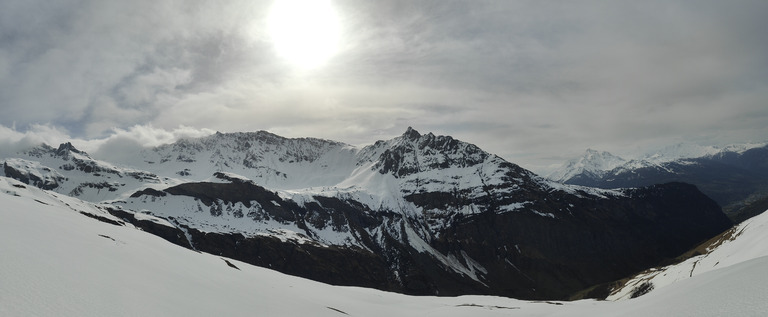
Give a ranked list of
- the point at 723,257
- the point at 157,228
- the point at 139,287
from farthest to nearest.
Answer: the point at 157,228 → the point at 723,257 → the point at 139,287

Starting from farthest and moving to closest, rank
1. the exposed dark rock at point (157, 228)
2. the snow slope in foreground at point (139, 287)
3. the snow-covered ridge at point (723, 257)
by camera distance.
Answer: the exposed dark rock at point (157, 228) < the snow-covered ridge at point (723, 257) < the snow slope in foreground at point (139, 287)

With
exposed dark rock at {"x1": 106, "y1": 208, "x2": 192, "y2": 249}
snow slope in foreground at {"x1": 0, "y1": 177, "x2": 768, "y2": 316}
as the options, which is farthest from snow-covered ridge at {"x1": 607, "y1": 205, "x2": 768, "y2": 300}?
exposed dark rock at {"x1": 106, "y1": 208, "x2": 192, "y2": 249}

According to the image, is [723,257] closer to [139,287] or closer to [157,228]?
[139,287]

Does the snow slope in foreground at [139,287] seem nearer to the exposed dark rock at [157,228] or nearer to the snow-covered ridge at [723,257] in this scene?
the snow-covered ridge at [723,257]

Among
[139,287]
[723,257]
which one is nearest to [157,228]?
[139,287]

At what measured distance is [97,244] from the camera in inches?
942

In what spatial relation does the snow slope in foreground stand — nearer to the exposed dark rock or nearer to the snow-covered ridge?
the snow-covered ridge

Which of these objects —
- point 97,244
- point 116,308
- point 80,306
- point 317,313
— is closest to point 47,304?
point 80,306

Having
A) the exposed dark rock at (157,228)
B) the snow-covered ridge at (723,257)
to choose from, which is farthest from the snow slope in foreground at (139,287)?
the exposed dark rock at (157,228)

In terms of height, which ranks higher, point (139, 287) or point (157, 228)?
point (157, 228)

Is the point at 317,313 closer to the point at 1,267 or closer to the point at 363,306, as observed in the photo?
the point at 363,306

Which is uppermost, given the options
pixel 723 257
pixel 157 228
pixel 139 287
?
pixel 157 228

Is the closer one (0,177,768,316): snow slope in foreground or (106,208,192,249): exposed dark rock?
(0,177,768,316): snow slope in foreground

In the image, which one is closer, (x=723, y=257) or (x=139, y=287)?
(x=139, y=287)
